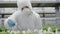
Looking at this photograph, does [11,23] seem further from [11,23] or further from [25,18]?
[25,18]

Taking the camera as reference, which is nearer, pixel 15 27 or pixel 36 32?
pixel 36 32

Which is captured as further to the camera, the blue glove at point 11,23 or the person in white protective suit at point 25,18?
the person in white protective suit at point 25,18

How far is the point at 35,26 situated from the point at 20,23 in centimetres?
13

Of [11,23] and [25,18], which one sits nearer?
[11,23]

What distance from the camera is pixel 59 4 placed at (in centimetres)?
384

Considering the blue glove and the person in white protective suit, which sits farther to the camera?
the person in white protective suit

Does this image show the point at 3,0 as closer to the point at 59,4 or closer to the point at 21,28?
the point at 59,4

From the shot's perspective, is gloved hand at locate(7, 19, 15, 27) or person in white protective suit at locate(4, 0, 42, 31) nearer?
gloved hand at locate(7, 19, 15, 27)

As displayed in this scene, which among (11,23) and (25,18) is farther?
(25,18)

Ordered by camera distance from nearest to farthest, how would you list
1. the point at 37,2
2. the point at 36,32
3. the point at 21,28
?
the point at 36,32
the point at 21,28
the point at 37,2

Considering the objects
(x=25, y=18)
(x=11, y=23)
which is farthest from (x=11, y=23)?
(x=25, y=18)

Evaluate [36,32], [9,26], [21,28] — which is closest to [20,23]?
[21,28]

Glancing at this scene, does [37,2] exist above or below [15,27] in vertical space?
above

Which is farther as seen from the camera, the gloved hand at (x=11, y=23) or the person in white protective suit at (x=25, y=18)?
the person in white protective suit at (x=25, y=18)
